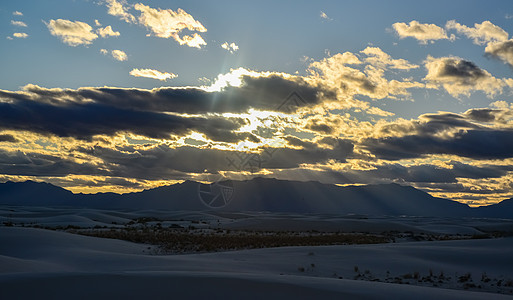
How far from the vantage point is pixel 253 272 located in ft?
43.9

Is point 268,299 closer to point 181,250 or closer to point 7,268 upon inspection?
point 7,268

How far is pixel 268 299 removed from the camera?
777 centimetres

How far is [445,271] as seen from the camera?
15.8m

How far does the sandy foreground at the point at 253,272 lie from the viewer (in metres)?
7.92

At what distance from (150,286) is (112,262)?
7818 millimetres

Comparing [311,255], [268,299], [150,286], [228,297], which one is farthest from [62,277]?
[311,255]

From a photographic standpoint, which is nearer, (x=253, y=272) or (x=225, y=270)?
(x=225, y=270)

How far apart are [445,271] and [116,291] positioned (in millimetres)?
12812

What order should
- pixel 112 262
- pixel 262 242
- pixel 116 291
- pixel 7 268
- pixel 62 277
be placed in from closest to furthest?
pixel 116 291
pixel 62 277
pixel 7 268
pixel 112 262
pixel 262 242

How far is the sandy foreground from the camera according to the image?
7922 mm

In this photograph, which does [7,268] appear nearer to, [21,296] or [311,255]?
[21,296]

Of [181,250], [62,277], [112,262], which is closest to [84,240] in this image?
[181,250]

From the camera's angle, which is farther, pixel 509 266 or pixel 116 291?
pixel 509 266

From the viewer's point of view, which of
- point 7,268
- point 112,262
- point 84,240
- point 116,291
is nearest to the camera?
point 116,291
